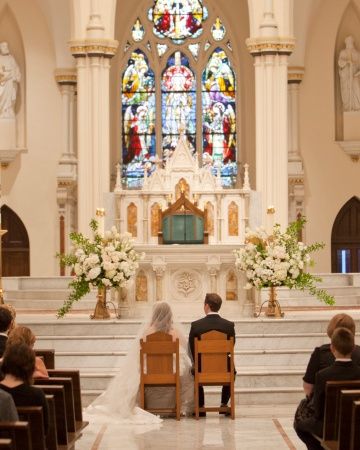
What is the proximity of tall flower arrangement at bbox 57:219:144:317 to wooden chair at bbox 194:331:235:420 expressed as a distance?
12.5ft

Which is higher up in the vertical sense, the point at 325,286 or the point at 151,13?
the point at 151,13

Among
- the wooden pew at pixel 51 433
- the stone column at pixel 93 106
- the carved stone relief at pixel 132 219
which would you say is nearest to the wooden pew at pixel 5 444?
the wooden pew at pixel 51 433

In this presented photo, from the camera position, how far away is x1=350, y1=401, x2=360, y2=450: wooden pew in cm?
830

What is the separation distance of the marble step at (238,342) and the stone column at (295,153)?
10561 mm

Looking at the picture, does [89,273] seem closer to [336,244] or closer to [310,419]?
[310,419]

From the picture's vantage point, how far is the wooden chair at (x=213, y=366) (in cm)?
1323

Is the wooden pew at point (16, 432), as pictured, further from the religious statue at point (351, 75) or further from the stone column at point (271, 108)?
the religious statue at point (351, 75)

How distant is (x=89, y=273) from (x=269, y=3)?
770 cm

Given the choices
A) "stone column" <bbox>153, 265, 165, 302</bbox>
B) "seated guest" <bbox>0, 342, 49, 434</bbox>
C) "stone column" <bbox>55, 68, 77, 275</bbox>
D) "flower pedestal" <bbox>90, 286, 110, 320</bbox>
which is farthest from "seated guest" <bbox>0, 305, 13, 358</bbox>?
"stone column" <bbox>55, 68, 77, 275</bbox>

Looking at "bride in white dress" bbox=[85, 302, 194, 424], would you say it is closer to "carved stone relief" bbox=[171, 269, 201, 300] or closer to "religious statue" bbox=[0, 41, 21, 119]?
"carved stone relief" bbox=[171, 269, 201, 300]

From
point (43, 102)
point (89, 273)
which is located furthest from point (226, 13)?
point (89, 273)

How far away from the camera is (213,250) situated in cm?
1897

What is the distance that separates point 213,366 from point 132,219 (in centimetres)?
777

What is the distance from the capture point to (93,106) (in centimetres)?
2277
